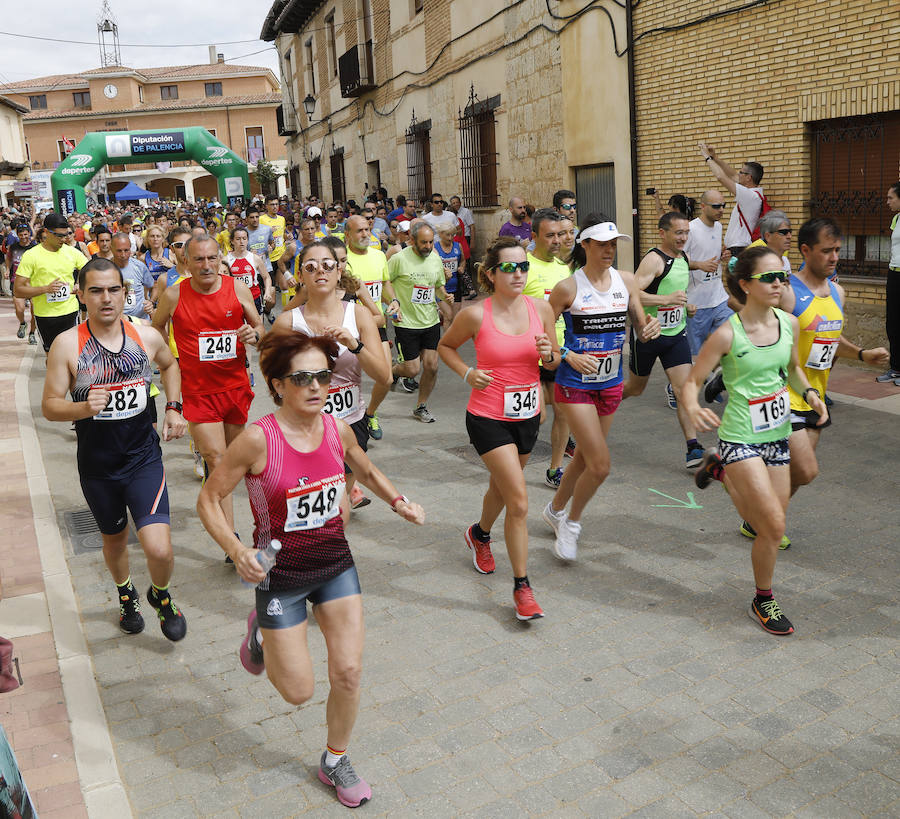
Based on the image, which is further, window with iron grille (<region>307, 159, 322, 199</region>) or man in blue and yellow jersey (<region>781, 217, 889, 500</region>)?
window with iron grille (<region>307, 159, 322, 199</region>)

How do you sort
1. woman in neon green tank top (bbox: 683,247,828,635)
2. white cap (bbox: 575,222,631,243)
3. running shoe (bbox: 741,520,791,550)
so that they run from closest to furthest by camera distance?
woman in neon green tank top (bbox: 683,247,828,635)
white cap (bbox: 575,222,631,243)
running shoe (bbox: 741,520,791,550)

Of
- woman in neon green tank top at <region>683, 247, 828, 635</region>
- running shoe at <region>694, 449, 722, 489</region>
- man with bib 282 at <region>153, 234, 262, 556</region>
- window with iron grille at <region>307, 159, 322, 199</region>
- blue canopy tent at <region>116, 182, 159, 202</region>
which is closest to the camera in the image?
woman in neon green tank top at <region>683, 247, 828, 635</region>

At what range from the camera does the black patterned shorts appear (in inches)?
176

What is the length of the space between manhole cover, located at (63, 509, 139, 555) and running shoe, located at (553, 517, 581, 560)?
2.96 metres

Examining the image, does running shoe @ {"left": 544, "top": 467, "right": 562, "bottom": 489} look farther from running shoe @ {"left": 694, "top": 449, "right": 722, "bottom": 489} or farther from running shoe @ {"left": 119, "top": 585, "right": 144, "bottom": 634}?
running shoe @ {"left": 119, "top": 585, "right": 144, "bottom": 634}

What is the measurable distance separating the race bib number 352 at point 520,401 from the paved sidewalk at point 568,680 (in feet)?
3.40

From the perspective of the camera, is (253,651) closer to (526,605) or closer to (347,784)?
(347,784)

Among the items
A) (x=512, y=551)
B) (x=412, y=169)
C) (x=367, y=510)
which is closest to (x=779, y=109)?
(x=367, y=510)

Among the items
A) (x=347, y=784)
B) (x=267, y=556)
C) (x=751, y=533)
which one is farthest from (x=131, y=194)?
(x=347, y=784)

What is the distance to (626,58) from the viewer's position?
1355cm

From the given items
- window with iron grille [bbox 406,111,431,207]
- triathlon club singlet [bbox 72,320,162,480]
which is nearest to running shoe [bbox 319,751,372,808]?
triathlon club singlet [bbox 72,320,162,480]

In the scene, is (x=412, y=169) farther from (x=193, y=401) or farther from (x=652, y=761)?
(x=652, y=761)

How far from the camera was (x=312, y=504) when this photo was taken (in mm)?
3473

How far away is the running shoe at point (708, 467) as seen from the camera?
4555 mm
